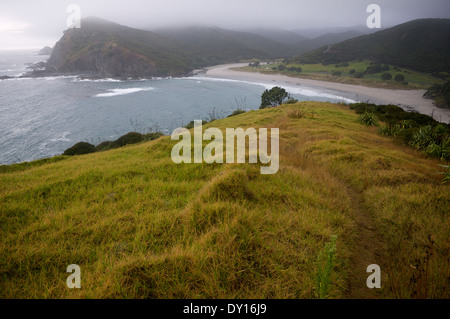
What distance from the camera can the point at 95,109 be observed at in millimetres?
54719

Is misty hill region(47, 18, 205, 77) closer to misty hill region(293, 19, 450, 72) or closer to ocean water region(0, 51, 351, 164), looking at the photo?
ocean water region(0, 51, 351, 164)

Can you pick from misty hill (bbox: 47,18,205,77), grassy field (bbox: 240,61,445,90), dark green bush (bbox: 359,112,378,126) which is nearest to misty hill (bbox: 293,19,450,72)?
grassy field (bbox: 240,61,445,90)

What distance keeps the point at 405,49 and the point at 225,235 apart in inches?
5736

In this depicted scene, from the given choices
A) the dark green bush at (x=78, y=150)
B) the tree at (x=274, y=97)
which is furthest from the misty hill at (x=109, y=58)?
the dark green bush at (x=78, y=150)

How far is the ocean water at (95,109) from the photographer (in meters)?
36.0

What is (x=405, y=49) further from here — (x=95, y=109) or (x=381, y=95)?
(x=95, y=109)

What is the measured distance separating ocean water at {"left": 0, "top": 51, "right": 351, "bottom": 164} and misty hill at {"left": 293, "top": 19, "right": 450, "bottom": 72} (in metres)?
61.6

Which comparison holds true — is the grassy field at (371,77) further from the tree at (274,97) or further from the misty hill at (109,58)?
the misty hill at (109,58)

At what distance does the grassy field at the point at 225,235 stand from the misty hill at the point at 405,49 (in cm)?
11448

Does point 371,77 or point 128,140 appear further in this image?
point 371,77

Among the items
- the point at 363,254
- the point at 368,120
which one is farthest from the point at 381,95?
the point at 363,254

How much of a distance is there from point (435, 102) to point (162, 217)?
72.0 m
